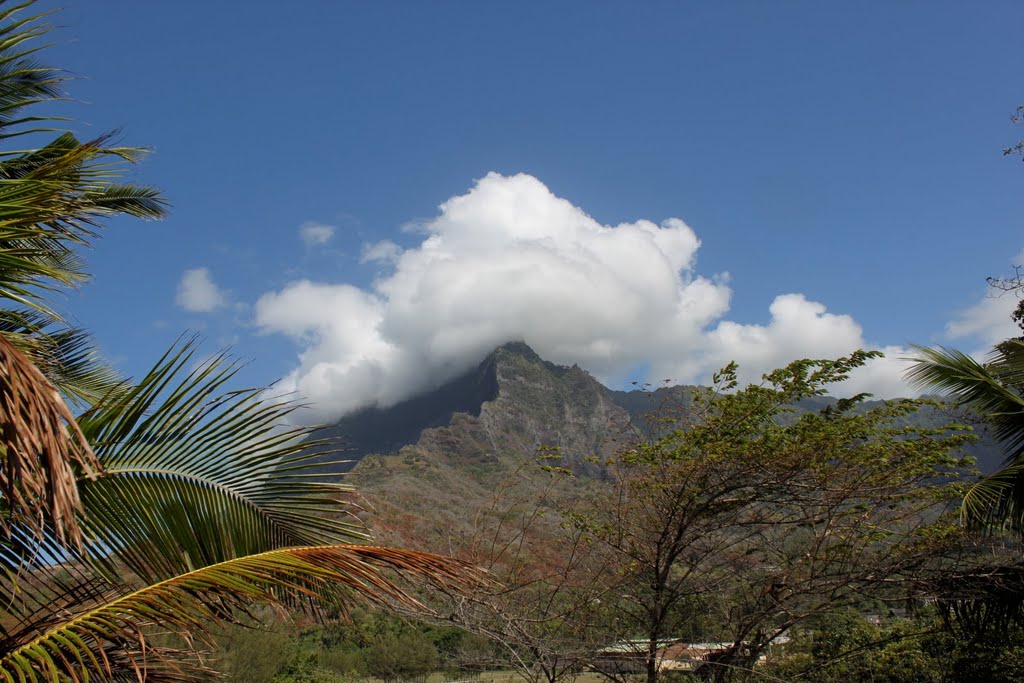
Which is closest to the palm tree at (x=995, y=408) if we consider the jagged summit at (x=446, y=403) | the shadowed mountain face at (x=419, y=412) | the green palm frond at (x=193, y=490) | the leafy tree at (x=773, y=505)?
the leafy tree at (x=773, y=505)

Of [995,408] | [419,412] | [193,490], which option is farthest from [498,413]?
[193,490]

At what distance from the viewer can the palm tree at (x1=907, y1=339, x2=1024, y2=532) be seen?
7.25 metres

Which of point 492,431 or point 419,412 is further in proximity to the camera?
point 419,412

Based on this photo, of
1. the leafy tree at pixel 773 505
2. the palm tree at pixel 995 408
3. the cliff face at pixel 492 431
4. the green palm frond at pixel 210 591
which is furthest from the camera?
the cliff face at pixel 492 431

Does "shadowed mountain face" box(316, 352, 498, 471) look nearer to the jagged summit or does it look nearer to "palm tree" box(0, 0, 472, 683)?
the jagged summit

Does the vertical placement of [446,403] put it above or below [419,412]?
above

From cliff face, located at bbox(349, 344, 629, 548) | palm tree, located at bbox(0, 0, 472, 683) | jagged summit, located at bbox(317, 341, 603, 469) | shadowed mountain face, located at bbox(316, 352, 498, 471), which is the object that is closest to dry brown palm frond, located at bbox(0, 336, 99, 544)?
palm tree, located at bbox(0, 0, 472, 683)

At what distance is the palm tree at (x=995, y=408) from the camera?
7.25m

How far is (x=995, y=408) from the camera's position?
25.1 feet

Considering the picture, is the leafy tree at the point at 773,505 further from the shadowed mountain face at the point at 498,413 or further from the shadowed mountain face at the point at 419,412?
the shadowed mountain face at the point at 419,412

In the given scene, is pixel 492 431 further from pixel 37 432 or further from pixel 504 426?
→ pixel 37 432

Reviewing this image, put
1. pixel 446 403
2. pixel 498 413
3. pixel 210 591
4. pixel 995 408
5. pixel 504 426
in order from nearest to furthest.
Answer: pixel 210 591 → pixel 995 408 → pixel 504 426 → pixel 498 413 → pixel 446 403

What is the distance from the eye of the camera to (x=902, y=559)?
32.7ft

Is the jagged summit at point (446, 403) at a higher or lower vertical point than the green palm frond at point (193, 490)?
higher
